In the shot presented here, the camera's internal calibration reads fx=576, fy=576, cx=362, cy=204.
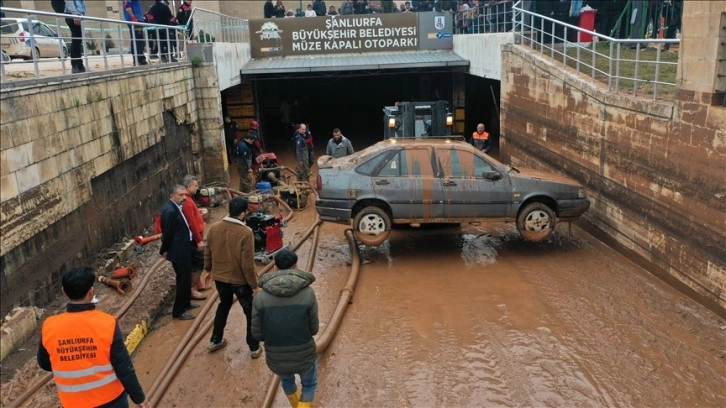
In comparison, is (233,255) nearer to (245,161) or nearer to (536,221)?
(536,221)

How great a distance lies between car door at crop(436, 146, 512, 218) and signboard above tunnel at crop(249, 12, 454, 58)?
465 inches

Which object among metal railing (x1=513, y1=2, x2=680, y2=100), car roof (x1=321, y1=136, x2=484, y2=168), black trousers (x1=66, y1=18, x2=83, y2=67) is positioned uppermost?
black trousers (x1=66, y1=18, x2=83, y2=67)

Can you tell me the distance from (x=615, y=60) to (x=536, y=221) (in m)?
3.00

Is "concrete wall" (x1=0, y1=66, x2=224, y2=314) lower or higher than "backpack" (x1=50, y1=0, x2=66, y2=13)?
lower

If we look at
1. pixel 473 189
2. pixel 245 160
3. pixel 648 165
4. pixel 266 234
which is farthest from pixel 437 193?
pixel 245 160

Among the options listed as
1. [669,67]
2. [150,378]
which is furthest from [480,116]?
[150,378]

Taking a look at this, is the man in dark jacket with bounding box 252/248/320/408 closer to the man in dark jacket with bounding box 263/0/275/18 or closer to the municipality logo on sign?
the municipality logo on sign

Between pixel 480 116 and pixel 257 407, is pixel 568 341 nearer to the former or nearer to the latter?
pixel 257 407

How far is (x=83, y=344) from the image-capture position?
3.55 metres

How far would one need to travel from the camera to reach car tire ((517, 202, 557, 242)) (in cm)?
930

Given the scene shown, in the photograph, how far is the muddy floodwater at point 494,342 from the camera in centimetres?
559

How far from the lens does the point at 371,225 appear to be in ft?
30.2

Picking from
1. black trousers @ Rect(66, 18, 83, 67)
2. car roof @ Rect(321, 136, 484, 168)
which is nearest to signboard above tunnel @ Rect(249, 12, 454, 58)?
black trousers @ Rect(66, 18, 83, 67)

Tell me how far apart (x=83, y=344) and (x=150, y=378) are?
2784 millimetres
